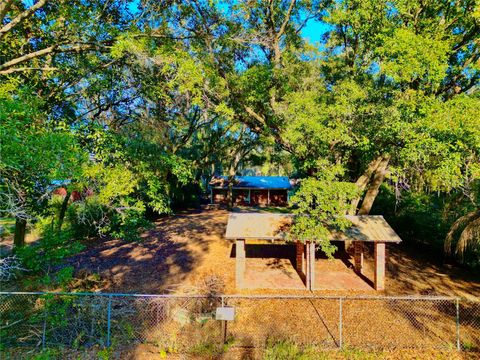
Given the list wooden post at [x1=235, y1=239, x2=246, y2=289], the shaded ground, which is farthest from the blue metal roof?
wooden post at [x1=235, y1=239, x2=246, y2=289]

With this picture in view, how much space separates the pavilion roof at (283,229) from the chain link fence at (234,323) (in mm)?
2270

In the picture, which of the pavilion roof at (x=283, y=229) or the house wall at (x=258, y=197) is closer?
the pavilion roof at (x=283, y=229)

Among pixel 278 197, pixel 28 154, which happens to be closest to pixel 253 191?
pixel 278 197

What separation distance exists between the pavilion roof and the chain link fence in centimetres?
227

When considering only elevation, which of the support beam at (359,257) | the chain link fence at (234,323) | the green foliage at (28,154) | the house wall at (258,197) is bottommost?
the chain link fence at (234,323)

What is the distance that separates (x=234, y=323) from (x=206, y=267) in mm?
5262

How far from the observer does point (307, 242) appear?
11820mm

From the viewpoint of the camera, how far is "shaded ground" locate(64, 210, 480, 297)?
40.6 ft

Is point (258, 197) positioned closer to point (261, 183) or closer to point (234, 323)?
point (261, 183)

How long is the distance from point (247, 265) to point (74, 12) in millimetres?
11991

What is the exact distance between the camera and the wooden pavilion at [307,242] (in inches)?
456

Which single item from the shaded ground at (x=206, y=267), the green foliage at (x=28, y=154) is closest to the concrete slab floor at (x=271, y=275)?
the shaded ground at (x=206, y=267)

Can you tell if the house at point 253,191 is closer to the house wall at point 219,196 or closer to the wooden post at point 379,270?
the house wall at point 219,196

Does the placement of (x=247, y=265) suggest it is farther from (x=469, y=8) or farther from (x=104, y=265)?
(x=469, y=8)
